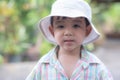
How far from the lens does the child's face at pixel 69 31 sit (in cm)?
223

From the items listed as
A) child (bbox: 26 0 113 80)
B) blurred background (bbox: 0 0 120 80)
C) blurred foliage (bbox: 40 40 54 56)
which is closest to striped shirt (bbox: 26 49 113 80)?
child (bbox: 26 0 113 80)

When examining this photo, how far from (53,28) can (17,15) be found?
360cm

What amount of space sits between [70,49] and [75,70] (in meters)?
0.12

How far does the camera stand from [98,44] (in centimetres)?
695

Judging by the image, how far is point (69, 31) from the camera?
222cm

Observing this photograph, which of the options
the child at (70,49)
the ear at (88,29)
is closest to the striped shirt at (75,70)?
the child at (70,49)

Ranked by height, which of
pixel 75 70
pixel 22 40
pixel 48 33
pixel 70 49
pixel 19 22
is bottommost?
pixel 75 70

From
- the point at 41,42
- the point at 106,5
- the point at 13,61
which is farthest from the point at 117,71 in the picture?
the point at 106,5

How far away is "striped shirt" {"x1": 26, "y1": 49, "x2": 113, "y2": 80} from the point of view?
7.42 ft

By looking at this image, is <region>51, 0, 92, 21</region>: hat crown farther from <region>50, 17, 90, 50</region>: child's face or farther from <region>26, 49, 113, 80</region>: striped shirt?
<region>26, 49, 113, 80</region>: striped shirt

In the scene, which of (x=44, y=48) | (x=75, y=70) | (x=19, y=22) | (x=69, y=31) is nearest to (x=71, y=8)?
(x=69, y=31)

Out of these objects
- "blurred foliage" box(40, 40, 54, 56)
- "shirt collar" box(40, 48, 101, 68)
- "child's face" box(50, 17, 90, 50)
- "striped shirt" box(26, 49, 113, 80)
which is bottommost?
"striped shirt" box(26, 49, 113, 80)

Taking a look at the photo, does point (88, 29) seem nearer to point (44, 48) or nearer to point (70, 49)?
point (70, 49)

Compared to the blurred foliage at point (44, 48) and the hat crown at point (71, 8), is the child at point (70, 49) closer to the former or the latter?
the hat crown at point (71, 8)
